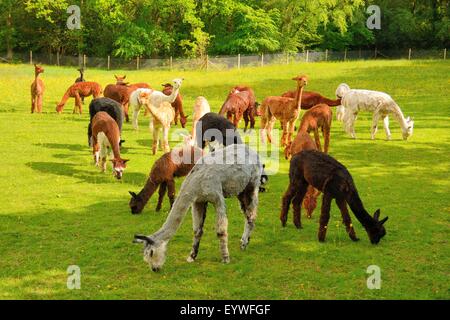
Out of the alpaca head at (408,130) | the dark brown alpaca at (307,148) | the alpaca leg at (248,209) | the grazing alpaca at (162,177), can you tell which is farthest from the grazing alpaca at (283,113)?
the alpaca leg at (248,209)

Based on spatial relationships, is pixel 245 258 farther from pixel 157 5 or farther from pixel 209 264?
pixel 157 5

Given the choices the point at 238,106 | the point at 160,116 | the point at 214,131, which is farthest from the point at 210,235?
the point at 238,106

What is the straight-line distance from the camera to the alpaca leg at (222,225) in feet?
26.5

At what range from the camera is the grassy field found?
7.60m

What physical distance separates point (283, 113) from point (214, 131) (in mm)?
3198

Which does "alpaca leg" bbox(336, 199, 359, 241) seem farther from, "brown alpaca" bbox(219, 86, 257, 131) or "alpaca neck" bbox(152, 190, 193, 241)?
"brown alpaca" bbox(219, 86, 257, 131)

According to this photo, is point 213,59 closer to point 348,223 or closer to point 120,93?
point 120,93

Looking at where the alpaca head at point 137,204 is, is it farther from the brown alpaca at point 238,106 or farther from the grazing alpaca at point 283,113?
the brown alpaca at point 238,106

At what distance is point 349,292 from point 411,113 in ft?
64.7

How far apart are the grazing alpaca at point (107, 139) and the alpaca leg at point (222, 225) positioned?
5525 millimetres

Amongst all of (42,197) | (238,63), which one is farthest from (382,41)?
(42,197)

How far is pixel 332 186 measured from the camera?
9.03 metres

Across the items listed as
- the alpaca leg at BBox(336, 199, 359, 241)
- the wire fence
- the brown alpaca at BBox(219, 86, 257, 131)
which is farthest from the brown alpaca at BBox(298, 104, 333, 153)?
the wire fence

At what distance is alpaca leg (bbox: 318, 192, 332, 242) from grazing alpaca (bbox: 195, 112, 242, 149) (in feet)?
15.0
